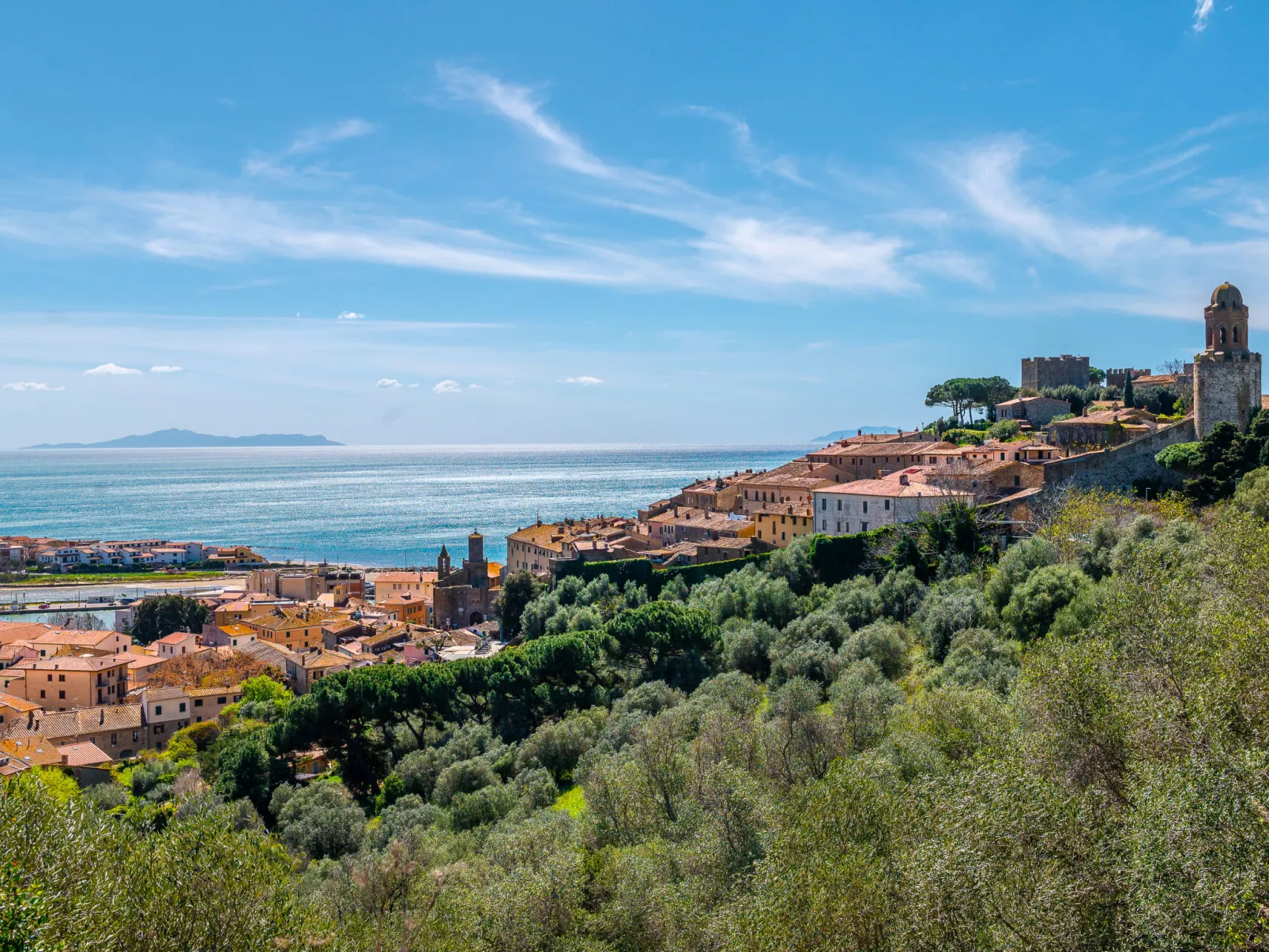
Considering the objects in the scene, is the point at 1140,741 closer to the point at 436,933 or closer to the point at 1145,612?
the point at 1145,612

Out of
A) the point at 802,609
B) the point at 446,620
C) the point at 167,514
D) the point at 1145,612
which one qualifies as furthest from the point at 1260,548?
the point at 167,514

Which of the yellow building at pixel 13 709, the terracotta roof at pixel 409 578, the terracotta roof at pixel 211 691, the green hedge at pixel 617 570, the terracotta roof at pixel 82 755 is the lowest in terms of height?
the terracotta roof at pixel 82 755

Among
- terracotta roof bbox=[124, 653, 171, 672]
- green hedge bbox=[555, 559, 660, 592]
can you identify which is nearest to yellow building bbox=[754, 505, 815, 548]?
green hedge bbox=[555, 559, 660, 592]

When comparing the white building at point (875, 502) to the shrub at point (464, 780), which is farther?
the white building at point (875, 502)

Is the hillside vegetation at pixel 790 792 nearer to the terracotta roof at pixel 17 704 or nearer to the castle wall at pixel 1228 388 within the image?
the castle wall at pixel 1228 388

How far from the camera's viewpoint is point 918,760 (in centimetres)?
1808

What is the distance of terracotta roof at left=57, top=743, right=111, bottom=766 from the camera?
37781 millimetres

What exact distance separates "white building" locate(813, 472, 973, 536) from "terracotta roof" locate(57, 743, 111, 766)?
34.9m

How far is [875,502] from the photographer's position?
4606 cm

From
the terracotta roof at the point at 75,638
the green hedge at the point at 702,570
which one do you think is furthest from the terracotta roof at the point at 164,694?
the green hedge at the point at 702,570

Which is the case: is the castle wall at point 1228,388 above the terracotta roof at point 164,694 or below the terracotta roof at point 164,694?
above

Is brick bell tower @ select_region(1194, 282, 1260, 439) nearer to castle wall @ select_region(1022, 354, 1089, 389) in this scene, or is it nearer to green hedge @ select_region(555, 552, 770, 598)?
green hedge @ select_region(555, 552, 770, 598)

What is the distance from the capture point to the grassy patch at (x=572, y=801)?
2633 cm

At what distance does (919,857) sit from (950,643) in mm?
17439
